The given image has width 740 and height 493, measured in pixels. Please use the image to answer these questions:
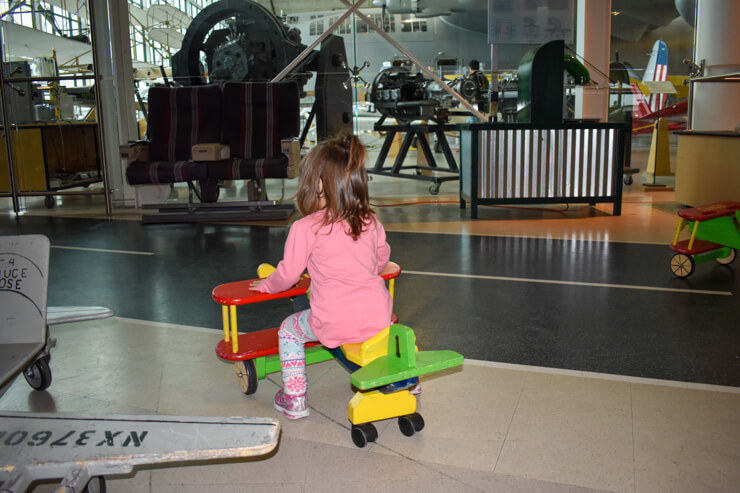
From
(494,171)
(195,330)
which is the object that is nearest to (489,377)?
(195,330)

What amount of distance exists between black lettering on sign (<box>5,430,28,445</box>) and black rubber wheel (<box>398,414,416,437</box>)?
3.47 ft

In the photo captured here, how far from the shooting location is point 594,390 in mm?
2301

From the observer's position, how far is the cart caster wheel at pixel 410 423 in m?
2.00

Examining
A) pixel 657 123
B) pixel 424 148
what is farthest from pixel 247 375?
pixel 657 123

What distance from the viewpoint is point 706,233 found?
3.85m

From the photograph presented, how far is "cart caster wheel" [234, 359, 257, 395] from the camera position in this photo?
230 centimetres

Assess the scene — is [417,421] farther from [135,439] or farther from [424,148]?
[424,148]

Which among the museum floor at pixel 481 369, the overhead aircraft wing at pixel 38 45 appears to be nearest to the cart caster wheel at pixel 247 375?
the museum floor at pixel 481 369

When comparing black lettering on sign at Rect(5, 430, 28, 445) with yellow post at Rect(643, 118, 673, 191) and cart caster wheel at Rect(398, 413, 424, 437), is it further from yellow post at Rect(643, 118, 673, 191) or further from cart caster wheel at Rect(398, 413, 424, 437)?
yellow post at Rect(643, 118, 673, 191)

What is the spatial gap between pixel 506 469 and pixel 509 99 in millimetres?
7363

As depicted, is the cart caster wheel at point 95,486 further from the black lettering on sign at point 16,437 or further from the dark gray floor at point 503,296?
the dark gray floor at point 503,296

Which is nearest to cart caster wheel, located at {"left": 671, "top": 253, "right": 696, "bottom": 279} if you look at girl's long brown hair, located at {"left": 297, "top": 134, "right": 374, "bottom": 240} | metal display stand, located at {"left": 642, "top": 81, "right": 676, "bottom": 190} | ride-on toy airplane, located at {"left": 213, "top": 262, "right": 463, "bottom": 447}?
ride-on toy airplane, located at {"left": 213, "top": 262, "right": 463, "bottom": 447}

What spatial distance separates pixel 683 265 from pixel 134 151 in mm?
4810

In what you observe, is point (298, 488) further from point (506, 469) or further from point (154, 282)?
point (154, 282)
